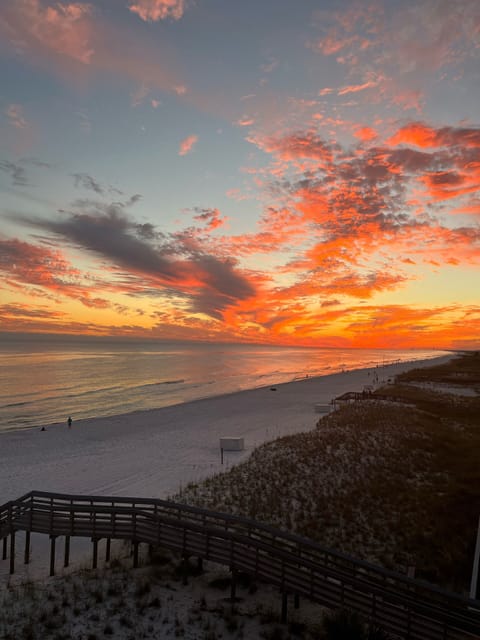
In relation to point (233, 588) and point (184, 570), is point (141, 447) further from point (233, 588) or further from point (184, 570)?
point (233, 588)

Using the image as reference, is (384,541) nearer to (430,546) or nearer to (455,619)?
(430,546)

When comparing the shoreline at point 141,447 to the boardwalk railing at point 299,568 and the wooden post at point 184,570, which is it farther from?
the wooden post at point 184,570

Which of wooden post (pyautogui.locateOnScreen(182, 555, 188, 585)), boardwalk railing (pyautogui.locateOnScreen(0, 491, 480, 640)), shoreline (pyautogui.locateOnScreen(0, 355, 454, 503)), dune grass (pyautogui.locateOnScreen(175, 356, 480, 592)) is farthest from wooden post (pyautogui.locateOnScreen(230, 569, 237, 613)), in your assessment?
shoreline (pyautogui.locateOnScreen(0, 355, 454, 503))

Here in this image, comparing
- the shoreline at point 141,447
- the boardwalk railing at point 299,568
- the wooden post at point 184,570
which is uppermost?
the boardwalk railing at point 299,568

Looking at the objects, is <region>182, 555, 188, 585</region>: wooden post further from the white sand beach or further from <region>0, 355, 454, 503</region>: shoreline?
<region>0, 355, 454, 503</region>: shoreline

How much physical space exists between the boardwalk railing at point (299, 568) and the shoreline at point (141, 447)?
805 cm

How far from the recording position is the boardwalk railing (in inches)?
329

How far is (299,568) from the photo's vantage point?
10523 mm

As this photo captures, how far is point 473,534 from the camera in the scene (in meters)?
14.7

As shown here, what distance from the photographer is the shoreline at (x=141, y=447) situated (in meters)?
23.7

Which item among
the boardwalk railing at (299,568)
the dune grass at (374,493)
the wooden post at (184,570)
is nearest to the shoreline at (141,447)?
the dune grass at (374,493)

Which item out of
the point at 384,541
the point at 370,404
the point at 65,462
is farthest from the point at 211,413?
the point at 384,541

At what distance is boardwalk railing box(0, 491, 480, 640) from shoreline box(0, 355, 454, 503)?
805 centimetres

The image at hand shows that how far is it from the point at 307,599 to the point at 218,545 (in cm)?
263
